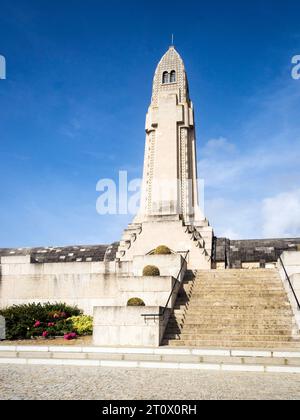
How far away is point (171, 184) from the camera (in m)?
29.1

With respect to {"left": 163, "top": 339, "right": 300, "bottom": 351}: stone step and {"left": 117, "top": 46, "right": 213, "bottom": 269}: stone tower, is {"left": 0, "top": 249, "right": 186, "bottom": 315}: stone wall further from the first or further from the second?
{"left": 117, "top": 46, "right": 213, "bottom": 269}: stone tower

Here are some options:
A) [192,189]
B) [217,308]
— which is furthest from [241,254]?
[217,308]

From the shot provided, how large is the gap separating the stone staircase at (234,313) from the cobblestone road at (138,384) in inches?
158

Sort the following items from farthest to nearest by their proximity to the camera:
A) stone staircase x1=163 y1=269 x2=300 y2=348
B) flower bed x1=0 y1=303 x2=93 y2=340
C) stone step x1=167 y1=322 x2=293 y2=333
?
flower bed x1=0 y1=303 x2=93 y2=340, stone step x1=167 y1=322 x2=293 y2=333, stone staircase x1=163 y1=269 x2=300 y2=348

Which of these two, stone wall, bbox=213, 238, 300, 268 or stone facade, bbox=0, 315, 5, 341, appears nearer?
stone facade, bbox=0, 315, 5, 341

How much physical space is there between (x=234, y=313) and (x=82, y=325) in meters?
6.27

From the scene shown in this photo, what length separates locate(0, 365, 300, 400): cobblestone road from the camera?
25.0 ft

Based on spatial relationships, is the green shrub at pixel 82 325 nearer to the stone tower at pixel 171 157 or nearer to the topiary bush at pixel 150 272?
the topiary bush at pixel 150 272

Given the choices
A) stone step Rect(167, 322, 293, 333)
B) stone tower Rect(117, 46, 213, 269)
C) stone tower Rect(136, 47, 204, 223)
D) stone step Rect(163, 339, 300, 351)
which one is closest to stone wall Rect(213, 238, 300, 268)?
stone tower Rect(117, 46, 213, 269)

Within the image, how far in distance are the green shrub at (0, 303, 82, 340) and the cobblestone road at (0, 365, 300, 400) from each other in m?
5.80

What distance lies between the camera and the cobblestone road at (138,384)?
761cm

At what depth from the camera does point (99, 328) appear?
1463 cm
